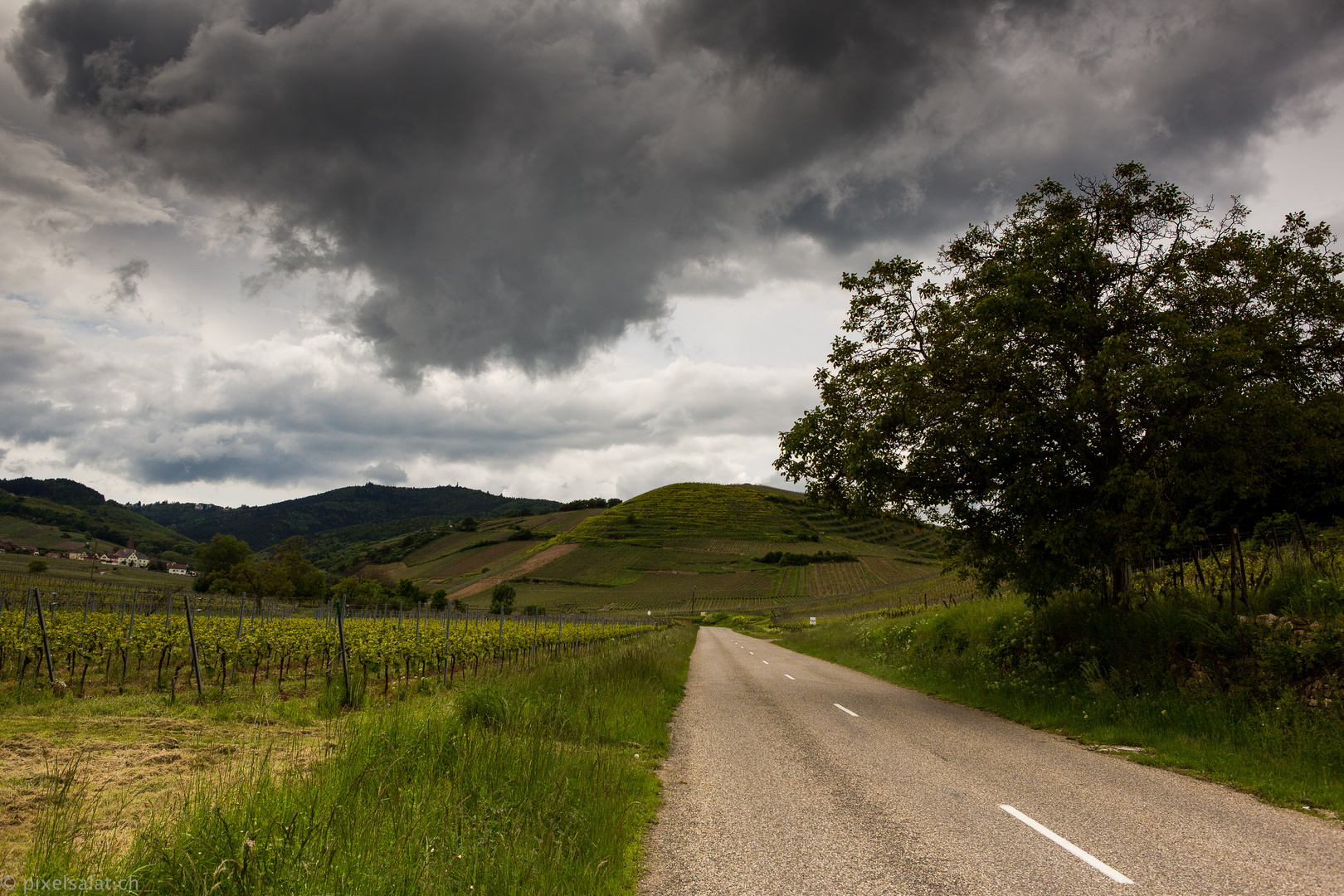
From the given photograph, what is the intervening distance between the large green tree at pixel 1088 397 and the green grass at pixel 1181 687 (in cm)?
158

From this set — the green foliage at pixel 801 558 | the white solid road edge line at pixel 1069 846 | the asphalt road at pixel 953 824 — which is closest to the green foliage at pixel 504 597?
the green foliage at pixel 801 558

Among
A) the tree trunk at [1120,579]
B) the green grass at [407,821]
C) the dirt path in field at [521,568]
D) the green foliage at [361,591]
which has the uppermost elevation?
the tree trunk at [1120,579]

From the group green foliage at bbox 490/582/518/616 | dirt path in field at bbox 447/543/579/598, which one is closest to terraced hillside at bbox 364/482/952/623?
dirt path in field at bbox 447/543/579/598

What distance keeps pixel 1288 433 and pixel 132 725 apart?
2064 cm

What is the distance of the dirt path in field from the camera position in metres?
108

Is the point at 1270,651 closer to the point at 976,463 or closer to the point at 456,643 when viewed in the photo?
the point at 976,463

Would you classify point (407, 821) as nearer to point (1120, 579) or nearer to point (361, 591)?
point (1120, 579)

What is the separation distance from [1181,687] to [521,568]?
116 meters

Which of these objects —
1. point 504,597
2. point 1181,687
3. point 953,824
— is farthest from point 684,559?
point 953,824

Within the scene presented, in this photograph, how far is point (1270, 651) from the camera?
10453 mm

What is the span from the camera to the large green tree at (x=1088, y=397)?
13000mm

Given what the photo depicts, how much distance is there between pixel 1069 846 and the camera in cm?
570

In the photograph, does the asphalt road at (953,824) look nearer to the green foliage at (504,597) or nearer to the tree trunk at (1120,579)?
the tree trunk at (1120,579)

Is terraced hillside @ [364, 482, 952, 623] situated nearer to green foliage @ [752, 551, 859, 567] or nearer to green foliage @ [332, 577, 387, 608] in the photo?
green foliage @ [752, 551, 859, 567]
